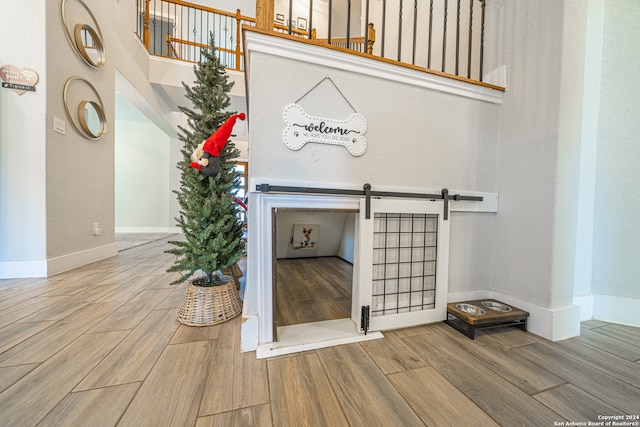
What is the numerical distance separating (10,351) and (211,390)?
0.94m

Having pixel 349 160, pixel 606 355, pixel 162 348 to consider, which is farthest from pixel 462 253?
pixel 162 348

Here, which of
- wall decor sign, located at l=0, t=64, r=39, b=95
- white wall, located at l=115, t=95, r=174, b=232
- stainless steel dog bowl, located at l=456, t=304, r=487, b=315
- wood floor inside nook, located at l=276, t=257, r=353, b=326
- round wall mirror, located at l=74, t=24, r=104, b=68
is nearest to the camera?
stainless steel dog bowl, located at l=456, t=304, r=487, b=315

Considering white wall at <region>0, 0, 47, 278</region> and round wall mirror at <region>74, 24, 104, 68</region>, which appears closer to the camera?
white wall at <region>0, 0, 47, 278</region>

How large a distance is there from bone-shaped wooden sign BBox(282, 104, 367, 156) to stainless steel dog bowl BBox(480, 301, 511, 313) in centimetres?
119

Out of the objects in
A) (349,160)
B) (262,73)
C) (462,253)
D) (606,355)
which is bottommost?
(606,355)

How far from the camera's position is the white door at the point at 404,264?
1.26 metres

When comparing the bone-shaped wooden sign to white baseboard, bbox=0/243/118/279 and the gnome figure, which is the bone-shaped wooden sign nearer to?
the gnome figure

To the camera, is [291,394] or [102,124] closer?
[291,394]

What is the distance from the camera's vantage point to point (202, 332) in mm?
1209

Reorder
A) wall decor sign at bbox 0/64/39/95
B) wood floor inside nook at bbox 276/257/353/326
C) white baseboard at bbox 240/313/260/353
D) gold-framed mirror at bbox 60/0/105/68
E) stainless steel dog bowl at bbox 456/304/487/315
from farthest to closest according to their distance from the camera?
1. gold-framed mirror at bbox 60/0/105/68
2. wall decor sign at bbox 0/64/39/95
3. wood floor inside nook at bbox 276/257/353/326
4. stainless steel dog bowl at bbox 456/304/487/315
5. white baseboard at bbox 240/313/260/353

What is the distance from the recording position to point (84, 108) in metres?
2.32

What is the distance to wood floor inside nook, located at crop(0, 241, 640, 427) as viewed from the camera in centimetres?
74

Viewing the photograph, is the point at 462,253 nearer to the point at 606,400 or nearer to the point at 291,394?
the point at 606,400

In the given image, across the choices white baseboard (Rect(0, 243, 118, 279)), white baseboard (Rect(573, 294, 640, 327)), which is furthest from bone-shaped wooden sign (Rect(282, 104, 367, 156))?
white baseboard (Rect(0, 243, 118, 279))
